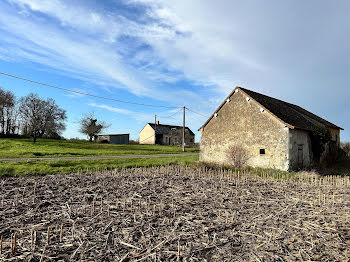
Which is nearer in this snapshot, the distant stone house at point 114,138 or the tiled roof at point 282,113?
the tiled roof at point 282,113

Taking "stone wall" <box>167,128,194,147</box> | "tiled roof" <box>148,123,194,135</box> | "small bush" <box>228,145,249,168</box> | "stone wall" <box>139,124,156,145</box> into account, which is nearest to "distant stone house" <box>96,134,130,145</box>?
"stone wall" <box>139,124,156,145</box>

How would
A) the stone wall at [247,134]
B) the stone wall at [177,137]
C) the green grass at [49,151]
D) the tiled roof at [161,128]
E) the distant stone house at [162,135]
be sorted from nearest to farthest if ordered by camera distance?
the stone wall at [247,134]
the green grass at [49,151]
the stone wall at [177,137]
the distant stone house at [162,135]
the tiled roof at [161,128]

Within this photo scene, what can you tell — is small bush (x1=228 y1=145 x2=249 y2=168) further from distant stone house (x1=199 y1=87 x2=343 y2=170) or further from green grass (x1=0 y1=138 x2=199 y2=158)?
green grass (x1=0 y1=138 x2=199 y2=158)

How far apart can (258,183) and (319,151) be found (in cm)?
1181

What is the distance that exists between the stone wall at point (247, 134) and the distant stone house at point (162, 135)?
110 feet

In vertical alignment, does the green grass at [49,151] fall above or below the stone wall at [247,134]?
below

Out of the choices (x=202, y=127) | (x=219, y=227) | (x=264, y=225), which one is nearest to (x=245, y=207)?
(x=264, y=225)

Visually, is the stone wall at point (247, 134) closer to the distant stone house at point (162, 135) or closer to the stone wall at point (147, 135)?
the distant stone house at point (162, 135)

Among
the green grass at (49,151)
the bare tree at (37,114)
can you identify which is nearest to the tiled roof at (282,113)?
the green grass at (49,151)

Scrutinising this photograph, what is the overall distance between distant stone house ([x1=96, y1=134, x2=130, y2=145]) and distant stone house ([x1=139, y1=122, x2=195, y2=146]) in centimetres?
469

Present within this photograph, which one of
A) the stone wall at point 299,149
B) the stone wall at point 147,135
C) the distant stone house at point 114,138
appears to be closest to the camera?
the stone wall at point 299,149

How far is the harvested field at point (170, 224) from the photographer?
14.1 ft

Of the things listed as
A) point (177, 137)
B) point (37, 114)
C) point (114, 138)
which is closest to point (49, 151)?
point (37, 114)

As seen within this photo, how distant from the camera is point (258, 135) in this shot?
17625 mm
